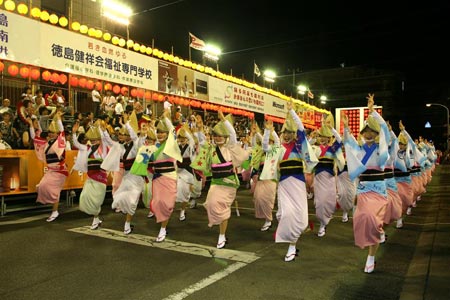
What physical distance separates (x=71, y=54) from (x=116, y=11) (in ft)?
13.5

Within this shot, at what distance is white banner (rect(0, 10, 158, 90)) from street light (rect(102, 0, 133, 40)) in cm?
186

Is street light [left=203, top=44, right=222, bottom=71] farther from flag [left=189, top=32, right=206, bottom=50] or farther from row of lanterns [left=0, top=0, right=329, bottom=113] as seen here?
row of lanterns [left=0, top=0, right=329, bottom=113]

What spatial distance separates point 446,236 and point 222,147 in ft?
13.9

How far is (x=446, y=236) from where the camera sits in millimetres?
6699

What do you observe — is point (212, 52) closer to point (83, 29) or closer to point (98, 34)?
point (98, 34)

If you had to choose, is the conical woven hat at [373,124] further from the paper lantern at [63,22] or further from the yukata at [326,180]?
the paper lantern at [63,22]

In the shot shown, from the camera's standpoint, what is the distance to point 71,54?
11.5m

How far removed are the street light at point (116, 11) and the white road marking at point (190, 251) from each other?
967 cm

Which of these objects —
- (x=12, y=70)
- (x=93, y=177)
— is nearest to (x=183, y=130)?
(x=93, y=177)

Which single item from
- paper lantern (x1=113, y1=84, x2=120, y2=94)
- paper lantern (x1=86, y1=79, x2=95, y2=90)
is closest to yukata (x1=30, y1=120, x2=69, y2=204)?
paper lantern (x1=86, y1=79, x2=95, y2=90)

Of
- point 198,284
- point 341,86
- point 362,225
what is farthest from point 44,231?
point 341,86

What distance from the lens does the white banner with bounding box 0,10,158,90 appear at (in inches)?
391

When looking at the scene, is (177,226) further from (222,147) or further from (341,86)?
(341,86)

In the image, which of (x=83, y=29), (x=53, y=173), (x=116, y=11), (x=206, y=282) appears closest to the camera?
(x=206, y=282)
